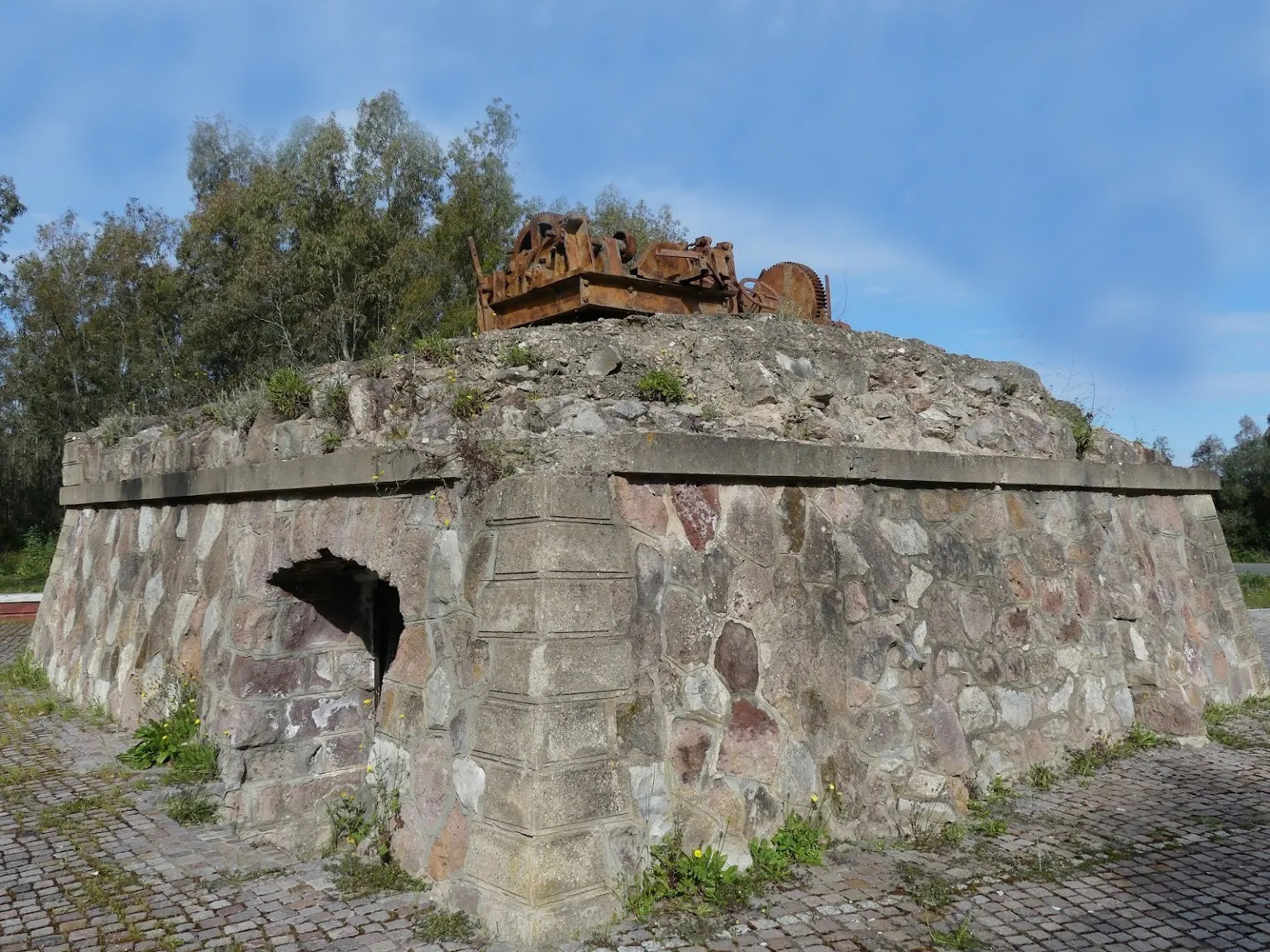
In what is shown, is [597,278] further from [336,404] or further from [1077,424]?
[1077,424]

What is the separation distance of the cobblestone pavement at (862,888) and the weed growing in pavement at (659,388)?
2240mm

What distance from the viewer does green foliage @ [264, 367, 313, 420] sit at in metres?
5.92

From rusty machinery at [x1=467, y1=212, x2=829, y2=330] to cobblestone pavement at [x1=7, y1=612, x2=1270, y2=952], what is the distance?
10.3 ft

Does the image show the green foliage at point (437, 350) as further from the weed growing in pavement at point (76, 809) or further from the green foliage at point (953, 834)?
the green foliage at point (953, 834)

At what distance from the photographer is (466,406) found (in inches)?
187

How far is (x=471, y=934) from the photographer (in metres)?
3.90

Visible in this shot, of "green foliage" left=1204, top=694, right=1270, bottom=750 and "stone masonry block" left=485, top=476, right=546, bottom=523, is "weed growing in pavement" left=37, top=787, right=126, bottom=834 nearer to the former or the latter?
"stone masonry block" left=485, top=476, right=546, bottom=523

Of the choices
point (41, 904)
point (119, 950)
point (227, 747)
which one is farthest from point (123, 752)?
point (119, 950)

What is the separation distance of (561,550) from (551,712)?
0.64 metres

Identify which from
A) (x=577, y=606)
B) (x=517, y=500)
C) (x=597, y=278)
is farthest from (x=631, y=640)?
(x=597, y=278)

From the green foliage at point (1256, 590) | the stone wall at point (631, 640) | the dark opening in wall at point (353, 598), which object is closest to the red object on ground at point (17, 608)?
the stone wall at point (631, 640)

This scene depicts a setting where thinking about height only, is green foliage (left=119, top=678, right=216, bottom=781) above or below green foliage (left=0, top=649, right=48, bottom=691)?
below

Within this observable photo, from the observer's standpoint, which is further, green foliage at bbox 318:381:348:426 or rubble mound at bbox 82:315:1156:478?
green foliage at bbox 318:381:348:426

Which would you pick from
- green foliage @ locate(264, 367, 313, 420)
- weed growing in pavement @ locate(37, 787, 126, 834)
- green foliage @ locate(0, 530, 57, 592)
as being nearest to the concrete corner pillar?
green foliage @ locate(264, 367, 313, 420)
